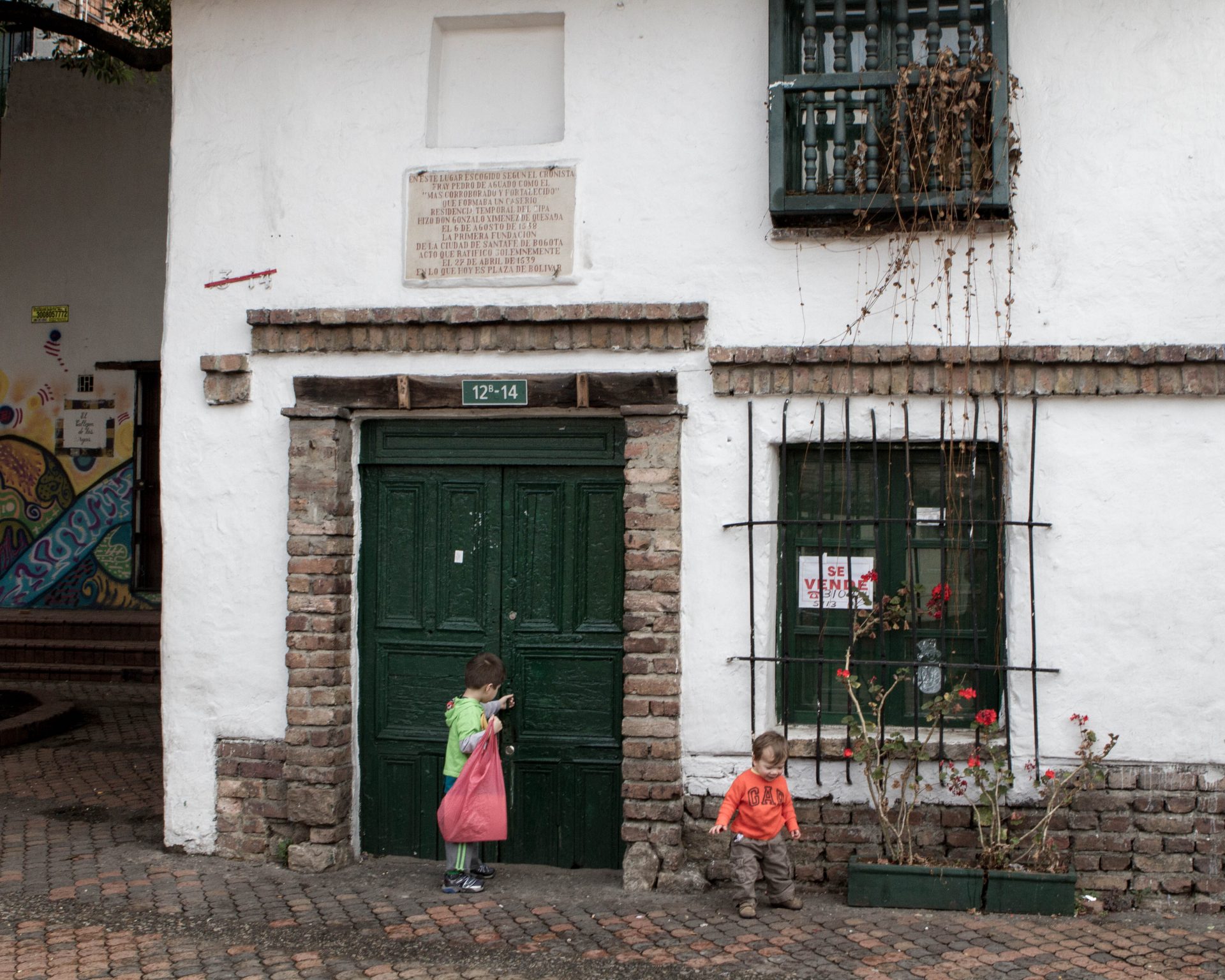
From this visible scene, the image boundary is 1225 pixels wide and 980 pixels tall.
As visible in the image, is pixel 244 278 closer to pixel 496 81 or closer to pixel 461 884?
pixel 496 81

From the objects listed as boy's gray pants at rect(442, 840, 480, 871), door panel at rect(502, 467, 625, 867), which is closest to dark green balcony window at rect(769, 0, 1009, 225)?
door panel at rect(502, 467, 625, 867)

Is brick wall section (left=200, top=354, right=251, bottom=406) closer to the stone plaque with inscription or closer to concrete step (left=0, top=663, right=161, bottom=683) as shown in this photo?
the stone plaque with inscription

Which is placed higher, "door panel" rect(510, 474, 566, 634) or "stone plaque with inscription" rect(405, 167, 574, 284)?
"stone plaque with inscription" rect(405, 167, 574, 284)

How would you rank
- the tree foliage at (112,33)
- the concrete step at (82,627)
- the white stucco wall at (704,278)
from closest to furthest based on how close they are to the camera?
1. the white stucco wall at (704,278)
2. the tree foliage at (112,33)
3. the concrete step at (82,627)

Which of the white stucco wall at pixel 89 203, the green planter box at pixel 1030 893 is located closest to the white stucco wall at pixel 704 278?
the green planter box at pixel 1030 893

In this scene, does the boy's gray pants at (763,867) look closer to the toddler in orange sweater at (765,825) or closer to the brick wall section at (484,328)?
the toddler in orange sweater at (765,825)

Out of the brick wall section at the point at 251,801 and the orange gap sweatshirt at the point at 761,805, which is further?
the brick wall section at the point at 251,801

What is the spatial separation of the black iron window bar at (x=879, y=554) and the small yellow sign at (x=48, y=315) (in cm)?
888

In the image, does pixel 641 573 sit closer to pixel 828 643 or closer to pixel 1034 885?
pixel 828 643

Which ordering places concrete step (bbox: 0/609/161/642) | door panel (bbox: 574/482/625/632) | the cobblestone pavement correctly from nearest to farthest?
the cobblestone pavement < door panel (bbox: 574/482/625/632) < concrete step (bbox: 0/609/161/642)

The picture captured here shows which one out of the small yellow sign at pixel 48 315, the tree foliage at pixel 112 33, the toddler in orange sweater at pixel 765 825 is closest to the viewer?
the toddler in orange sweater at pixel 765 825

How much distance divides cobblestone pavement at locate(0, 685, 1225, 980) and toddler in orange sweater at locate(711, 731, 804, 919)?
0.44 ft

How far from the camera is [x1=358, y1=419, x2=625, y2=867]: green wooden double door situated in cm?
641

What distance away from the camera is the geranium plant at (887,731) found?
584 cm
